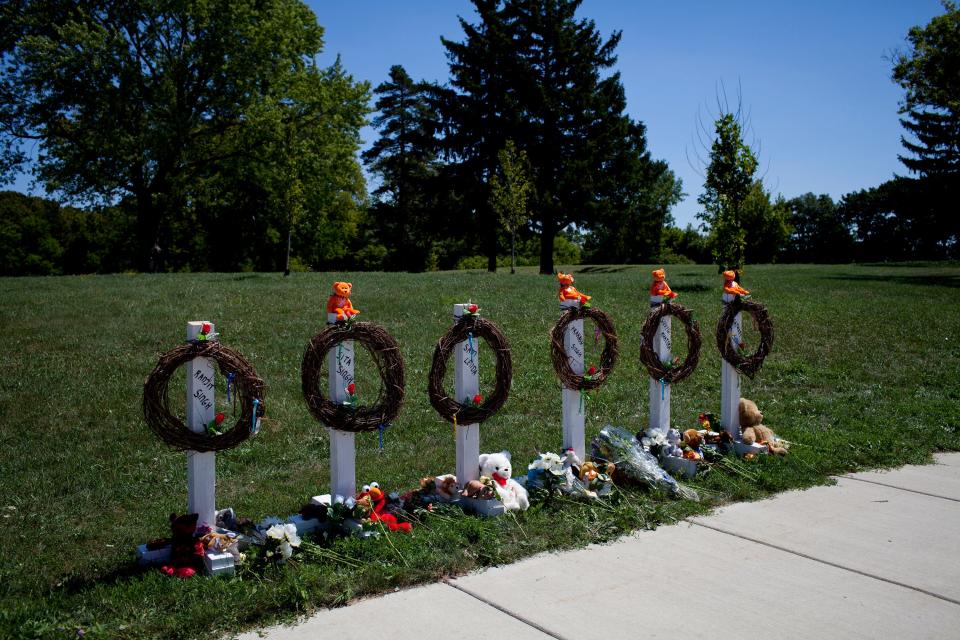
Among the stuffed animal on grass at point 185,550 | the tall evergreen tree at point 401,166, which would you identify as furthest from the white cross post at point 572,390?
the tall evergreen tree at point 401,166

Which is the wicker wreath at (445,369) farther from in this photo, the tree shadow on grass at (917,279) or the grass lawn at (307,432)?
the tree shadow on grass at (917,279)

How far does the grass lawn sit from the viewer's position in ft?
14.2

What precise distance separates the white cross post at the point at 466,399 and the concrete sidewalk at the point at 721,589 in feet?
3.23

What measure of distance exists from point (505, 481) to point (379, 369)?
1317mm

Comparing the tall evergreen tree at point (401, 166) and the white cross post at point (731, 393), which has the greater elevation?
the tall evergreen tree at point (401, 166)

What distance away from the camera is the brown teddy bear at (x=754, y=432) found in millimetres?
7070

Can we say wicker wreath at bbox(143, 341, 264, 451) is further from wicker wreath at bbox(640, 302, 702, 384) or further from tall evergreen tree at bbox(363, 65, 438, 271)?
tall evergreen tree at bbox(363, 65, 438, 271)

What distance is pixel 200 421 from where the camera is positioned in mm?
4676

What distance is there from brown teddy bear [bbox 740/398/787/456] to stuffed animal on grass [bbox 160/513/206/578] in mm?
4861

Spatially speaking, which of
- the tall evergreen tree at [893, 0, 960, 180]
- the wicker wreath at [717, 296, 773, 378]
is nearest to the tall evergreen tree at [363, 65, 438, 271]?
the tall evergreen tree at [893, 0, 960, 180]

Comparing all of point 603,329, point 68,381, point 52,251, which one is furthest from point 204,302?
point 52,251

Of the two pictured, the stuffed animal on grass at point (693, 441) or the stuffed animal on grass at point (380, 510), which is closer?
the stuffed animal on grass at point (380, 510)

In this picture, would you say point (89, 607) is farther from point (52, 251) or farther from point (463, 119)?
point (52, 251)

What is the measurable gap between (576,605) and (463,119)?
33975mm
